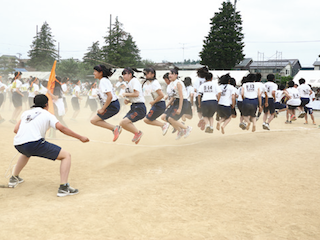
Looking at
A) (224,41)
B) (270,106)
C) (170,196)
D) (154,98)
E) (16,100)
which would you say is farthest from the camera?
(224,41)

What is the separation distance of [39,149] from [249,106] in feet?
22.6

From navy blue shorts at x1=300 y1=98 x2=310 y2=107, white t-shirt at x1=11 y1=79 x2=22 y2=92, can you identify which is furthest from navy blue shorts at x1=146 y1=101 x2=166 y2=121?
navy blue shorts at x1=300 y1=98 x2=310 y2=107

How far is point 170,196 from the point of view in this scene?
15.0ft

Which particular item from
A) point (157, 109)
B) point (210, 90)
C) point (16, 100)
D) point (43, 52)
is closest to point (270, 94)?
point (210, 90)

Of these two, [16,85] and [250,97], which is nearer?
[250,97]

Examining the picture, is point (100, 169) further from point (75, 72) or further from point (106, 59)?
point (106, 59)

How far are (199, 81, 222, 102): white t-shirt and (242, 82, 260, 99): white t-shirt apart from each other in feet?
4.20

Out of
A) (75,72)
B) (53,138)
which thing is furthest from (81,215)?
(75,72)

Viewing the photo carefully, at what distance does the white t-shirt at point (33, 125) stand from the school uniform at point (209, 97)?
5.39m

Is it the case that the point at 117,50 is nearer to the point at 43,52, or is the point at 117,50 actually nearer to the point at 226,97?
the point at 43,52

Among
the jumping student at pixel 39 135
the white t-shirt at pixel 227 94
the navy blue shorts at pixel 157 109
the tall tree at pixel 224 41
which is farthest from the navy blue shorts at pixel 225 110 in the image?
the tall tree at pixel 224 41

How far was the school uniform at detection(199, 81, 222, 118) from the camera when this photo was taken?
9031 mm

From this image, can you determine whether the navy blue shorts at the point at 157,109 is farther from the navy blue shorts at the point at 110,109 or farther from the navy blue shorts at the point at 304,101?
the navy blue shorts at the point at 304,101

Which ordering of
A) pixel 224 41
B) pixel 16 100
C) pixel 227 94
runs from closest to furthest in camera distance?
1. pixel 227 94
2. pixel 16 100
3. pixel 224 41
